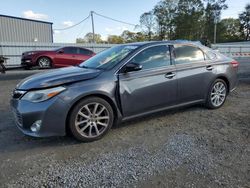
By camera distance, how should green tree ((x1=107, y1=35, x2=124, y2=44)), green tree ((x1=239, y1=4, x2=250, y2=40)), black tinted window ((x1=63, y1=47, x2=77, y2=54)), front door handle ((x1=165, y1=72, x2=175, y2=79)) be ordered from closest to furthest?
front door handle ((x1=165, y1=72, x2=175, y2=79)), black tinted window ((x1=63, y1=47, x2=77, y2=54)), green tree ((x1=239, y1=4, x2=250, y2=40)), green tree ((x1=107, y1=35, x2=124, y2=44))

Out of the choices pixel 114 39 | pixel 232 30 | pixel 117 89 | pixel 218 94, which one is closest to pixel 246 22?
pixel 232 30

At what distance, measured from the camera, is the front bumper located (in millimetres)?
3273

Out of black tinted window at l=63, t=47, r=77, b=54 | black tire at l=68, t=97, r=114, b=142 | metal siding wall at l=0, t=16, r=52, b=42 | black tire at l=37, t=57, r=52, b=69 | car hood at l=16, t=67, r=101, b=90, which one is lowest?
black tire at l=68, t=97, r=114, b=142

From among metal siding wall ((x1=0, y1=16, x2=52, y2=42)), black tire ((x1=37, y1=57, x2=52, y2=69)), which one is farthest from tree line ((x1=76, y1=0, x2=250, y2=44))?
black tire ((x1=37, y1=57, x2=52, y2=69))

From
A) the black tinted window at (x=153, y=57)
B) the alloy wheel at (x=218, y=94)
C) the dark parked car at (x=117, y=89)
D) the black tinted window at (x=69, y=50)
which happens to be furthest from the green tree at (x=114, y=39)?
the black tinted window at (x=153, y=57)

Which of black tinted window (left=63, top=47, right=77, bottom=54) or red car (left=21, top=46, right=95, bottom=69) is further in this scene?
black tinted window (left=63, top=47, right=77, bottom=54)

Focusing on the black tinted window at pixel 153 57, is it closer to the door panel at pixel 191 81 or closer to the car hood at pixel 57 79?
the door panel at pixel 191 81

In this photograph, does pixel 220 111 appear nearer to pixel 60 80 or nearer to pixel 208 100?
pixel 208 100

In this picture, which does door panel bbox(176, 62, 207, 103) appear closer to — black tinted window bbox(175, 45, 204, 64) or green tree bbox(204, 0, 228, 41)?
black tinted window bbox(175, 45, 204, 64)

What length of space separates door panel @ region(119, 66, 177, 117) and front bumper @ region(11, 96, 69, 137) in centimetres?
100

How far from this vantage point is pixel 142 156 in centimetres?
312

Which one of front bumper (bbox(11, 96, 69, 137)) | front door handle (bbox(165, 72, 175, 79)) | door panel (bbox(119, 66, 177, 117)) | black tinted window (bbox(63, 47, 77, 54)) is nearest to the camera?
front bumper (bbox(11, 96, 69, 137))

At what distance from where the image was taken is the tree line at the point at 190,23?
192ft

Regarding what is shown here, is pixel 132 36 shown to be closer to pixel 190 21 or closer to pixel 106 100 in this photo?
pixel 190 21
